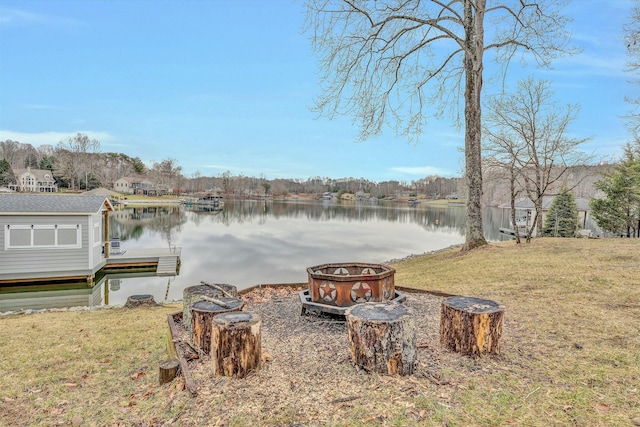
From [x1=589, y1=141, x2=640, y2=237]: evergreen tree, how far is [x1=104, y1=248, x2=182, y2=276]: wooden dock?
77.3 feet

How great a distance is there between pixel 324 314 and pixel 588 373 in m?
2.76

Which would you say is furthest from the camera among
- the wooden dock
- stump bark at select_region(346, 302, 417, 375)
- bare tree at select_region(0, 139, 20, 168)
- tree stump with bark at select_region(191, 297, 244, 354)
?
bare tree at select_region(0, 139, 20, 168)

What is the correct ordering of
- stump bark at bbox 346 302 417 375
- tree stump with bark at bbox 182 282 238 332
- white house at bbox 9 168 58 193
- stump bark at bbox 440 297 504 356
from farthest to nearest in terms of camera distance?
white house at bbox 9 168 58 193 → tree stump with bark at bbox 182 282 238 332 → stump bark at bbox 440 297 504 356 → stump bark at bbox 346 302 417 375

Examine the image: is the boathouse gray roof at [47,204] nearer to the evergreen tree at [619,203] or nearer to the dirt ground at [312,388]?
the dirt ground at [312,388]

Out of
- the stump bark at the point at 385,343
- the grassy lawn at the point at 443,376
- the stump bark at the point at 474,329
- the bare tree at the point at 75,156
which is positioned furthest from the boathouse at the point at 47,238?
the bare tree at the point at 75,156

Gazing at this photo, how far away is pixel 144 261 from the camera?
48.9ft

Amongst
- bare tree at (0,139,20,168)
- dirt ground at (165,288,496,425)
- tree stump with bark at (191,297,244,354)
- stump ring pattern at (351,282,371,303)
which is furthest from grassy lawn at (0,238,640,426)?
bare tree at (0,139,20,168)

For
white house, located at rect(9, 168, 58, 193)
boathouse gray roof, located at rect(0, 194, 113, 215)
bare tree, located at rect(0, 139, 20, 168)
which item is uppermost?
bare tree, located at rect(0, 139, 20, 168)

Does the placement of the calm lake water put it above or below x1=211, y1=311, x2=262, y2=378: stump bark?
below

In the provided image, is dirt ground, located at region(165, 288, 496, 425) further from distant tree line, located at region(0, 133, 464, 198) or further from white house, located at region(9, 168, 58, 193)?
distant tree line, located at region(0, 133, 464, 198)

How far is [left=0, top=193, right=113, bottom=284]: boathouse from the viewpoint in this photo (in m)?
11.5

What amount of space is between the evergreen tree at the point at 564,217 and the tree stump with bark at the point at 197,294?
22.7 meters

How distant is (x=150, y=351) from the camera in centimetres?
434

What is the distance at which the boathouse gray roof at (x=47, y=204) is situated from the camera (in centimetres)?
1159
